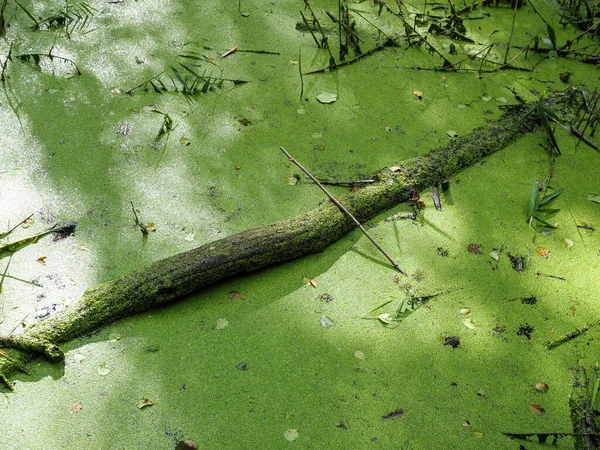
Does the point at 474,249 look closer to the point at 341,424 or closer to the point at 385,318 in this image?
the point at 385,318

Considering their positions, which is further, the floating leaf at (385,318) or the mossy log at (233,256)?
the floating leaf at (385,318)

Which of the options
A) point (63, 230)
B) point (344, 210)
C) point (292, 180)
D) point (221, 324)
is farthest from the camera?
point (292, 180)

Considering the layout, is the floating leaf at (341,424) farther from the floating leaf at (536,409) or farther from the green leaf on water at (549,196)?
the green leaf on water at (549,196)

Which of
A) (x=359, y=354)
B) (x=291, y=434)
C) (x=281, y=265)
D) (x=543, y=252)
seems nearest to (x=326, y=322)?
(x=359, y=354)

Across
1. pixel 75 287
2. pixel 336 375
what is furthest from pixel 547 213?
pixel 75 287

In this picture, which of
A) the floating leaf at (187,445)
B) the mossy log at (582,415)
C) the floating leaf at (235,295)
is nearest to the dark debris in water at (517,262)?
the mossy log at (582,415)

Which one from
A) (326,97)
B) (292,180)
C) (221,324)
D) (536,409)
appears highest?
(326,97)

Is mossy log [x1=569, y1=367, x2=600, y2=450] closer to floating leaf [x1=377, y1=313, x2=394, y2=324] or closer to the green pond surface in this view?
the green pond surface

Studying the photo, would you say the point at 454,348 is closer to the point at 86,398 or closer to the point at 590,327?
the point at 590,327

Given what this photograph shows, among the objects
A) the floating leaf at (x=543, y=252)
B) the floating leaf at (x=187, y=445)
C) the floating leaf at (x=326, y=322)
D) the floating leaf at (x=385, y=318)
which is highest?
the floating leaf at (x=543, y=252)
